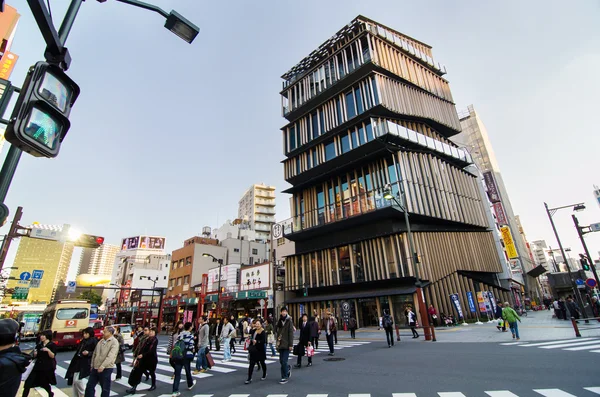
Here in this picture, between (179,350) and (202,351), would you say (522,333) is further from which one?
(179,350)

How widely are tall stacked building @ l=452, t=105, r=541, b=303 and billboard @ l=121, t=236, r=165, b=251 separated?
87688 millimetres

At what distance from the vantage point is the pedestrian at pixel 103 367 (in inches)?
238

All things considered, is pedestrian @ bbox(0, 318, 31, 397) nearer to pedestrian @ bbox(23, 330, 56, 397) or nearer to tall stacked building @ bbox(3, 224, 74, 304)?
pedestrian @ bbox(23, 330, 56, 397)

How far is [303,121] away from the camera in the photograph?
3378 cm

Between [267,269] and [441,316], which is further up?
[267,269]

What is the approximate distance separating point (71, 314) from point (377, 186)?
25.2m

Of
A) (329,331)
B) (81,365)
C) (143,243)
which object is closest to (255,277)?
(329,331)

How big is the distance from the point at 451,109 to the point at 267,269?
28.9 metres

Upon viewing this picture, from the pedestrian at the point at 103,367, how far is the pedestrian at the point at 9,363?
3440 mm

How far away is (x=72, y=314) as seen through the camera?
1992 centimetres

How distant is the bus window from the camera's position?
64.0ft

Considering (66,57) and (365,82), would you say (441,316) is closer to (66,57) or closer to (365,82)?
(365,82)

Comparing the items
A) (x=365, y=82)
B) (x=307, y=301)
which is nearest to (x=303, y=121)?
(x=365, y=82)

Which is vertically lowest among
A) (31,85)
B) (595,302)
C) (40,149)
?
(595,302)
